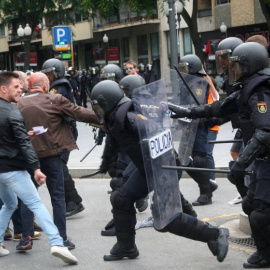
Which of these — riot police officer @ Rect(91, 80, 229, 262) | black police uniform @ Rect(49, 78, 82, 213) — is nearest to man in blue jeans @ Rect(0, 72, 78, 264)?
riot police officer @ Rect(91, 80, 229, 262)

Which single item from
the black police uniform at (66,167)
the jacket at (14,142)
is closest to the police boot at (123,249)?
the jacket at (14,142)

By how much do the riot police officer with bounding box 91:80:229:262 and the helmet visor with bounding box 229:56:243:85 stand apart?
771 mm

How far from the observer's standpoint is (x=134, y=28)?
46875 mm

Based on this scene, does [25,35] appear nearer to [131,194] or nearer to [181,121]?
[181,121]

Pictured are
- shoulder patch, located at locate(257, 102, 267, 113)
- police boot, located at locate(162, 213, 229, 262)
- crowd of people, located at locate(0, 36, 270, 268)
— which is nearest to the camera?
shoulder patch, located at locate(257, 102, 267, 113)

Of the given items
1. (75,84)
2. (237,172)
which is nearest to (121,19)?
(75,84)

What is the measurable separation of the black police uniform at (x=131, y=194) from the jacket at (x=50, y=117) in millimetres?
734

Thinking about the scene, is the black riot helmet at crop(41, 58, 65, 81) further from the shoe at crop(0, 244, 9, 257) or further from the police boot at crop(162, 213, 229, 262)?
the police boot at crop(162, 213, 229, 262)

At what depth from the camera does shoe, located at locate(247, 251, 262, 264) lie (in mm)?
5676

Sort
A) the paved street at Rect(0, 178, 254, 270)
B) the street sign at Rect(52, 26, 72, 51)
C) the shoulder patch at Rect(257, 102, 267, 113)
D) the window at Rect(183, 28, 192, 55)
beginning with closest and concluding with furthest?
the shoulder patch at Rect(257, 102, 267, 113), the paved street at Rect(0, 178, 254, 270), the street sign at Rect(52, 26, 72, 51), the window at Rect(183, 28, 192, 55)

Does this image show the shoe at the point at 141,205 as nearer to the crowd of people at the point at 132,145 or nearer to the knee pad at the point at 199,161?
the crowd of people at the point at 132,145

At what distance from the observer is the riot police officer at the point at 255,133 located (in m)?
5.15

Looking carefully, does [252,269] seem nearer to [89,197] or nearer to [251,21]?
[89,197]

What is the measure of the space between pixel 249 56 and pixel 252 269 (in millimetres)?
1690
